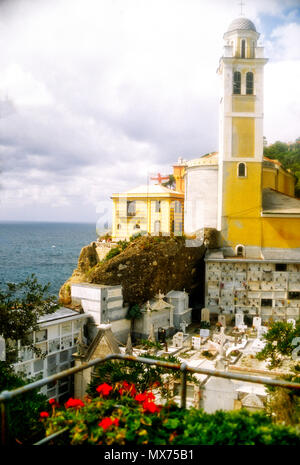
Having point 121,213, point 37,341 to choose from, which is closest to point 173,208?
point 121,213

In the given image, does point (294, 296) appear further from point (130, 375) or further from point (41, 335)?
point (130, 375)

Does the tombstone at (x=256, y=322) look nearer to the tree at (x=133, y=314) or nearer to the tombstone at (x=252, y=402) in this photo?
the tree at (x=133, y=314)

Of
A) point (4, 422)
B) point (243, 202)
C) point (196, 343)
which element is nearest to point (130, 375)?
point (4, 422)

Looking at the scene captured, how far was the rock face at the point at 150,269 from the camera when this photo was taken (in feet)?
76.3

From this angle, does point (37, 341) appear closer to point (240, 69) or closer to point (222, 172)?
point (222, 172)

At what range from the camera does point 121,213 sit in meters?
32.6

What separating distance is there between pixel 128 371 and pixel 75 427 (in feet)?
22.7

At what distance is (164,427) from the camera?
15.3 feet

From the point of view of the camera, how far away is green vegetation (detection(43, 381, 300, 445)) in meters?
4.25

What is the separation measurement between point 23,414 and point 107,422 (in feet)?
16.5

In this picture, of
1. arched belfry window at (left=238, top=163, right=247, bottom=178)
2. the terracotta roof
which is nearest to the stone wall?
the terracotta roof

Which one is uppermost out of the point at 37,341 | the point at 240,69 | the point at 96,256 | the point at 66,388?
the point at 240,69
